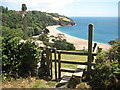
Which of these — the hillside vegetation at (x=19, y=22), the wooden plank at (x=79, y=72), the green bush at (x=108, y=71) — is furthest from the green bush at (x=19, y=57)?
the green bush at (x=108, y=71)

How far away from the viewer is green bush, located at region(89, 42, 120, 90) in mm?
3318

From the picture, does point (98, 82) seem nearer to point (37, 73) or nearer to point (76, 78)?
point (76, 78)

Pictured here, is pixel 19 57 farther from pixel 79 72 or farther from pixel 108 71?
pixel 108 71

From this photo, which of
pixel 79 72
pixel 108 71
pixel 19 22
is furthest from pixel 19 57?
pixel 19 22

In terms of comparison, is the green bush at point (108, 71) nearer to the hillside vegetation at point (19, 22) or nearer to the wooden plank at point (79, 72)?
the wooden plank at point (79, 72)

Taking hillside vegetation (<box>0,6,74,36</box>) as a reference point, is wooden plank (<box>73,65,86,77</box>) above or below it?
below

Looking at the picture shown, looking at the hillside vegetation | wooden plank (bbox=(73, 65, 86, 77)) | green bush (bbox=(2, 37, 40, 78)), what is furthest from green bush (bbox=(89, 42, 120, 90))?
the hillside vegetation

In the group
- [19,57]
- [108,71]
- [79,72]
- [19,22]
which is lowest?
[79,72]

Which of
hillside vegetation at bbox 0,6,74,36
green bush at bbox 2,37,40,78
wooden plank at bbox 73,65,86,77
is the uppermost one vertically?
hillside vegetation at bbox 0,6,74,36

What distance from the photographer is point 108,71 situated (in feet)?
11.2

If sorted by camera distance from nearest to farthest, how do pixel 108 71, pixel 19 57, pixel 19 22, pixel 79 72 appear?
1. pixel 108 71
2. pixel 79 72
3. pixel 19 57
4. pixel 19 22

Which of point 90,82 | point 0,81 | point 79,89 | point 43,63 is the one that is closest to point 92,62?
point 90,82

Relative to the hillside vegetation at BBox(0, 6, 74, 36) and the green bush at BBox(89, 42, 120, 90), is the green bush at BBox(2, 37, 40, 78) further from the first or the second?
the green bush at BBox(89, 42, 120, 90)

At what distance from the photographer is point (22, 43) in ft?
15.3
